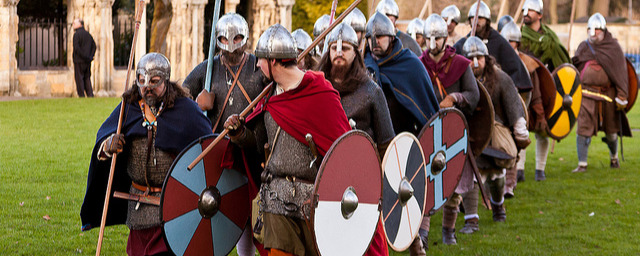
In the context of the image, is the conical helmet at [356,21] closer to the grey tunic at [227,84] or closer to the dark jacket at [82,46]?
the grey tunic at [227,84]

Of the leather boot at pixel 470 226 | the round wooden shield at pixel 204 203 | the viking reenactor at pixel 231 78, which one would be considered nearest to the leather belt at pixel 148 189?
the round wooden shield at pixel 204 203

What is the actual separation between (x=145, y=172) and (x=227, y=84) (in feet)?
4.17

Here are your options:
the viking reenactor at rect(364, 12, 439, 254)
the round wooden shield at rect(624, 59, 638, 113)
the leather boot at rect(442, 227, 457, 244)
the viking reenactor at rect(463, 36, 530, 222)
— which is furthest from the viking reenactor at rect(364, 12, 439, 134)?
the round wooden shield at rect(624, 59, 638, 113)

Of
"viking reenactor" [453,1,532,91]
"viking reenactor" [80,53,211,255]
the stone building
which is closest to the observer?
"viking reenactor" [80,53,211,255]

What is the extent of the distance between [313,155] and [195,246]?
97cm

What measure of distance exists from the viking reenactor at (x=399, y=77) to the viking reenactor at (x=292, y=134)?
6.60ft

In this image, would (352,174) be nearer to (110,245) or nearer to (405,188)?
(405,188)

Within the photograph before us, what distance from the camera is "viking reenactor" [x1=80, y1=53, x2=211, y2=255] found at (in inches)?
200

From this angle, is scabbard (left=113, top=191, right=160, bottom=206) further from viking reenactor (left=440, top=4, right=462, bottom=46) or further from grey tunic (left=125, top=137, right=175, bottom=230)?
viking reenactor (left=440, top=4, right=462, bottom=46)

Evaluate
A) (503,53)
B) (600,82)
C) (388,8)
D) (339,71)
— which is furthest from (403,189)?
(600,82)

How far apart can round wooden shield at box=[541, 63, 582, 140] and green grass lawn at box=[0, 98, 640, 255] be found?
692mm

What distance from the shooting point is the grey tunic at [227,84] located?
243 inches

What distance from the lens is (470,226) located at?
7938 millimetres

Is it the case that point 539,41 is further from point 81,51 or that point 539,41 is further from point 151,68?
point 81,51
